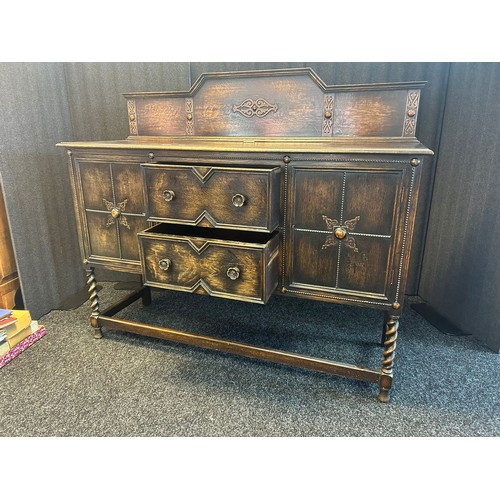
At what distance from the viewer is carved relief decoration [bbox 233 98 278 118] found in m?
1.60

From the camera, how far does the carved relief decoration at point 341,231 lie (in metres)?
1.23

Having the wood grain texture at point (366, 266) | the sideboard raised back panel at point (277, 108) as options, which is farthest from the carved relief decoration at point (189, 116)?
the wood grain texture at point (366, 266)

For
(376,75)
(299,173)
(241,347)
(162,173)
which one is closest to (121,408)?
(241,347)

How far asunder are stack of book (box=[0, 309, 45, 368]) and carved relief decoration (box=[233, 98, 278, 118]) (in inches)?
54.0

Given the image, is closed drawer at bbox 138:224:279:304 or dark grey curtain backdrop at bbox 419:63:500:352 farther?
dark grey curtain backdrop at bbox 419:63:500:352

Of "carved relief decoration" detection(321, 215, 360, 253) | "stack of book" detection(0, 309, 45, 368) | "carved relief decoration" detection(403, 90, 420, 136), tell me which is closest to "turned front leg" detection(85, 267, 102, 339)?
"stack of book" detection(0, 309, 45, 368)

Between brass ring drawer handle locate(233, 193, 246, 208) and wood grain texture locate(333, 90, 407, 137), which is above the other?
wood grain texture locate(333, 90, 407, 137)

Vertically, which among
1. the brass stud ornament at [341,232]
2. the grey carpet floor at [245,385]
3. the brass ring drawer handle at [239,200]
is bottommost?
the grey carpet floor at [245,385]

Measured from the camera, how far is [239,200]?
1.20 meters

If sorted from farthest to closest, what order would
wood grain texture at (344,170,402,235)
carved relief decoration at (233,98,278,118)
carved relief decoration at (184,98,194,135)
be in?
carved relief decoration at (184,98,194,135) → carved relief decoration at (233,98,278,118) → wood grain texture at (344,170,402,235)

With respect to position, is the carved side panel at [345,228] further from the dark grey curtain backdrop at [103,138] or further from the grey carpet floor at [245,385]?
the dark grey curtain backdrop at [103,138]

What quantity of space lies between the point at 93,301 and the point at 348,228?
122 centimetres

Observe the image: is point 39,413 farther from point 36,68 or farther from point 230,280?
point 36,68

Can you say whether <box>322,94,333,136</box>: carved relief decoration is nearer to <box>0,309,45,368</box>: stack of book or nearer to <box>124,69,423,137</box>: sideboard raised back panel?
<box>124,69,423,137</box>: sideboard raised back panel
